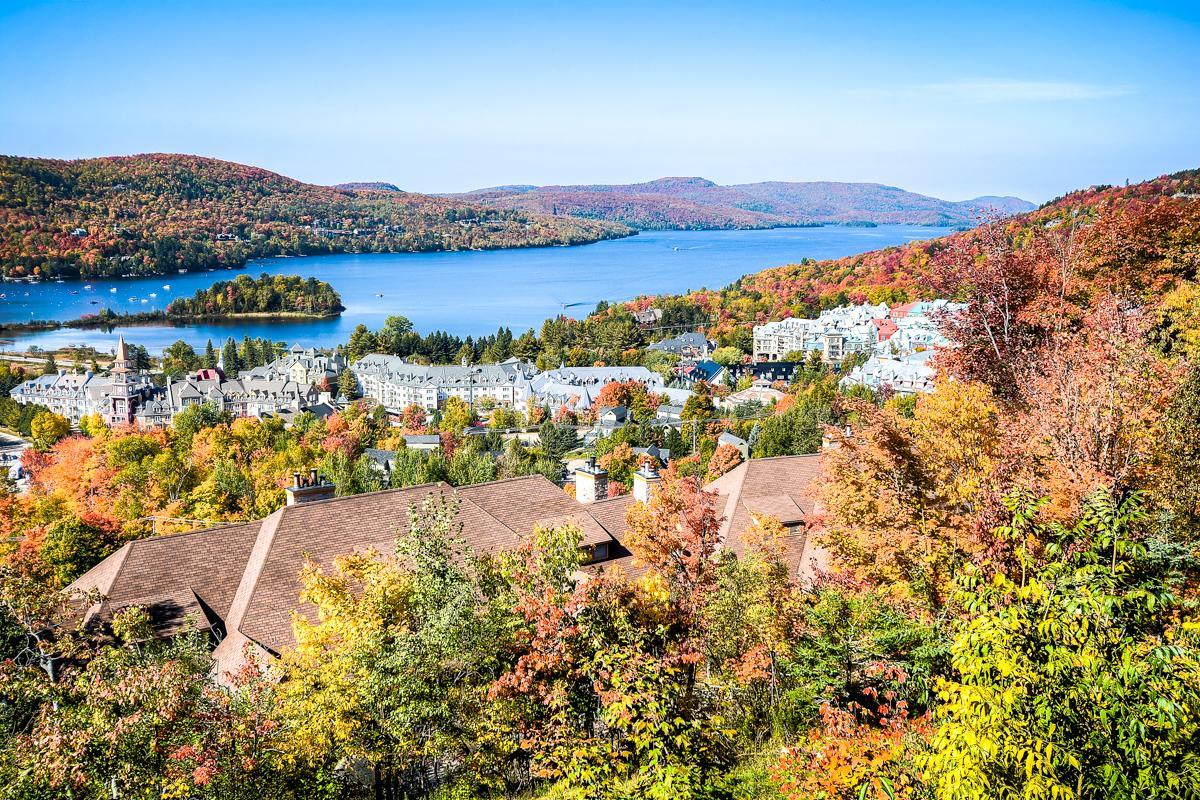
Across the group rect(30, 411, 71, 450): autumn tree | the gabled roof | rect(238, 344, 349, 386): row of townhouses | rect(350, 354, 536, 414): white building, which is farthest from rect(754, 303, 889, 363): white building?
the gabled roof

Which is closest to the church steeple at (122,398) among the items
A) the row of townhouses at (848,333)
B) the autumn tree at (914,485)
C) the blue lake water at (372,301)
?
the blue lake water at (372,301)

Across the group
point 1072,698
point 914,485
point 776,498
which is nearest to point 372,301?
point 776,498

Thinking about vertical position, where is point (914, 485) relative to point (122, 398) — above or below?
above

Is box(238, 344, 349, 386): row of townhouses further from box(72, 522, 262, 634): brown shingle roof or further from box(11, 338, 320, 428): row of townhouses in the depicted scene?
box(72, 522, 262, 634): brown shingle roof

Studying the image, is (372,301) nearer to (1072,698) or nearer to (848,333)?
(848,333)

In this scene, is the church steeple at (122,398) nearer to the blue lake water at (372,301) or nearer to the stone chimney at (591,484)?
the blue lake water at (372,301)
